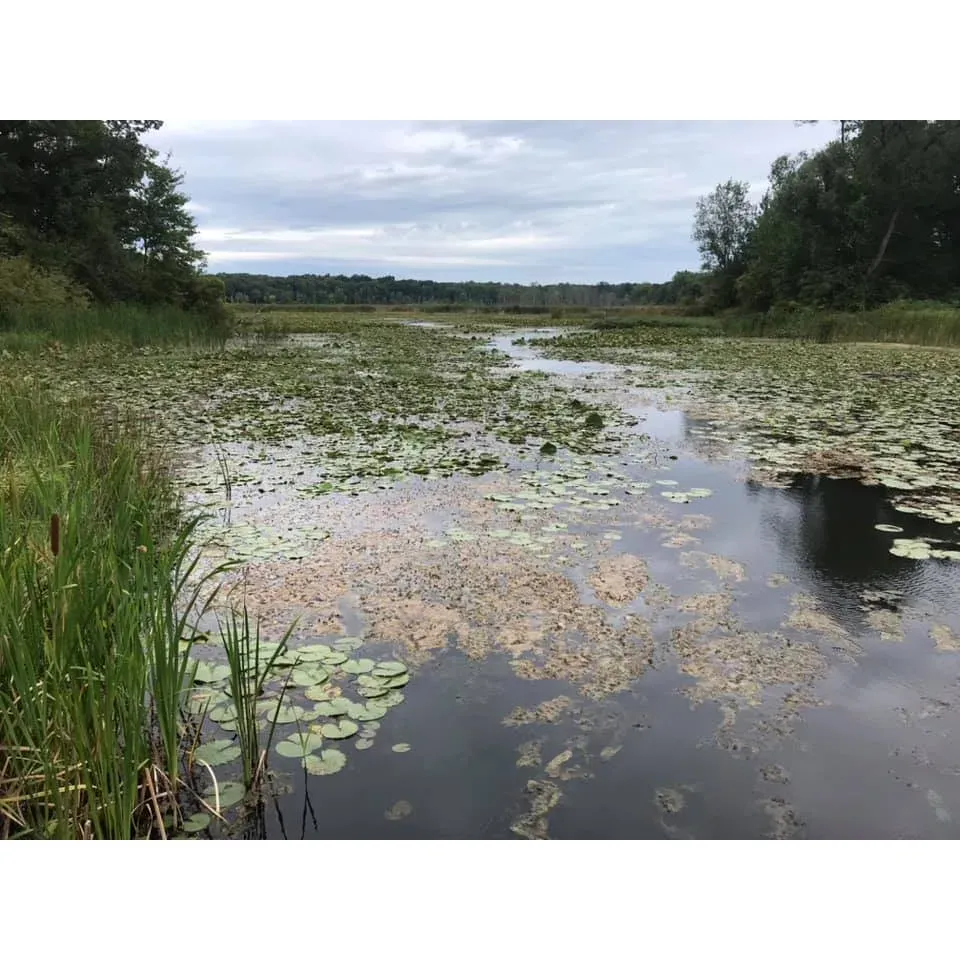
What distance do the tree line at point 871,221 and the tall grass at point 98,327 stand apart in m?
25.4

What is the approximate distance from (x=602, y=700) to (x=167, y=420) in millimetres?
6156

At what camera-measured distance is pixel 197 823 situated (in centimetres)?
180

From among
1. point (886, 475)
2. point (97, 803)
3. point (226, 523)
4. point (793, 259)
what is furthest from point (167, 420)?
point (793, 259)

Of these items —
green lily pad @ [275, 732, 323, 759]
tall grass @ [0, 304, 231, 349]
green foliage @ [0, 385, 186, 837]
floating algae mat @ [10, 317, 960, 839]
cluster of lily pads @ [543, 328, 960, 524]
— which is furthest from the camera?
tall grass @ [0, 304, 231, 349]

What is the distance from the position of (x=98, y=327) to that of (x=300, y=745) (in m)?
15.2

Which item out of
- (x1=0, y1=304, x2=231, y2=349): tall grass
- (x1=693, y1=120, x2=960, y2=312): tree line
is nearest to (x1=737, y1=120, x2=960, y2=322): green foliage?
(x1=693, y1=120, x2=960, y2=312): tree line

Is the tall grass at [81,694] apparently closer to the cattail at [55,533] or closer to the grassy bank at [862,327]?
the cattail at [55,533]

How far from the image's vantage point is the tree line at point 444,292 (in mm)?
66125

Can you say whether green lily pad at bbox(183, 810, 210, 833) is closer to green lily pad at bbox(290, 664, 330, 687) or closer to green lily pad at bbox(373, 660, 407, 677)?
green lily pad at bbox(290, 664, 330, 687)

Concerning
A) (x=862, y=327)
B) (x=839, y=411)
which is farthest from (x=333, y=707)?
(x=862, y=327)

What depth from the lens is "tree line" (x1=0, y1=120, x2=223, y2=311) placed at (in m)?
17.3

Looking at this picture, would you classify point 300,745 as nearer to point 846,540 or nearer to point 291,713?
point 291,713

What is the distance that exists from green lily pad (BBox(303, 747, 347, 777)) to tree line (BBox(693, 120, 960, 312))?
31343mm

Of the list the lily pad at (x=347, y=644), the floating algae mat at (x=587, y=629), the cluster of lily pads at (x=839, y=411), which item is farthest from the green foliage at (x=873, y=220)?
the lily pad at (x=347, y=644)
